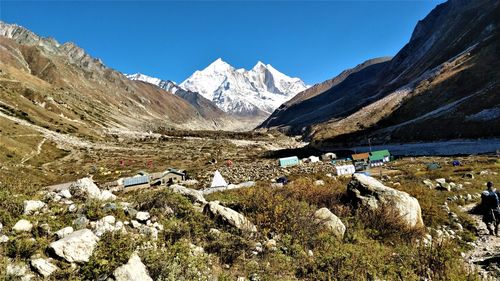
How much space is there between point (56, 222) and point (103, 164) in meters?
89.7

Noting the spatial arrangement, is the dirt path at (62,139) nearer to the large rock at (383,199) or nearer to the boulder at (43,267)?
the large rock at (383,199)

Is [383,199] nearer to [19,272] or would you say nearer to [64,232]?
[64,232]

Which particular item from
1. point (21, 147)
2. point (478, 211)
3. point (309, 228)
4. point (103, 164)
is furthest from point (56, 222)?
point (21, 147)

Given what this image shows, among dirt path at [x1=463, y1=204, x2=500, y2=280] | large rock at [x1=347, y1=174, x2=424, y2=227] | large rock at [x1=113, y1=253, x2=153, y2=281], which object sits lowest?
dirt path at [x1=463, y1=204, x2=500, y2=280]

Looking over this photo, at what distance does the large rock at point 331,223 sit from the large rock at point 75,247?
841cm

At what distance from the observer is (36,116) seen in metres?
142

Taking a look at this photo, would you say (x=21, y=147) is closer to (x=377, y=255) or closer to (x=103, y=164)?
(x=103, y=164)

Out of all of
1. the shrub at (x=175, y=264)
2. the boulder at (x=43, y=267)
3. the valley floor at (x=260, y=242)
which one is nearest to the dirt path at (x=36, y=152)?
the valley floor at (x=260, y=242)

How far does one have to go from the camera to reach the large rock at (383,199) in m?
14.7

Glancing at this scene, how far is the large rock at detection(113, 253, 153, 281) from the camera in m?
6.95

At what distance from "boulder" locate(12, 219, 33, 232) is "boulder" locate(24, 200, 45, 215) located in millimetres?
834

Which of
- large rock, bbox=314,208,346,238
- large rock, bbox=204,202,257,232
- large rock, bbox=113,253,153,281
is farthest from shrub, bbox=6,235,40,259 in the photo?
large rock, bbox=314,208,346,238

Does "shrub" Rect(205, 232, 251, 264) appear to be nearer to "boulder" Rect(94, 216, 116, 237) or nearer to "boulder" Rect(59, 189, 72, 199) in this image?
"boulder" Rect(94, 216, 116, 237)

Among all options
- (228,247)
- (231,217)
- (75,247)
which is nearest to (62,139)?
(231,217)
